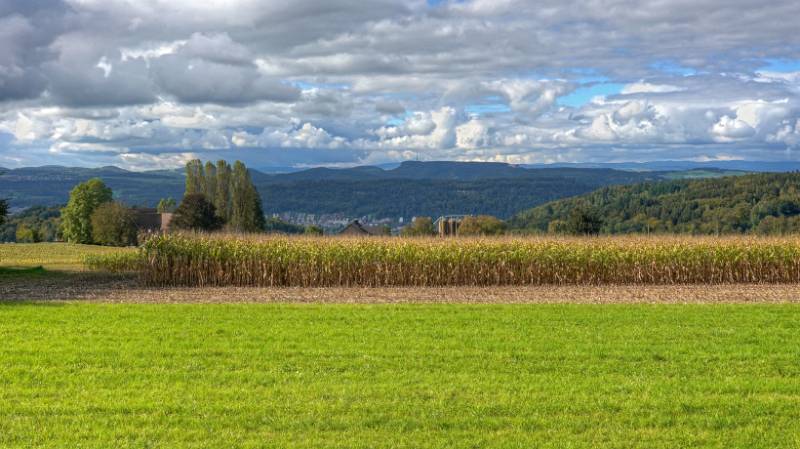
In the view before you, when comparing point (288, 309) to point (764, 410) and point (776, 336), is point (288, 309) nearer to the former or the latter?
point (776, 336)

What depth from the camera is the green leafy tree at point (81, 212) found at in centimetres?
6412

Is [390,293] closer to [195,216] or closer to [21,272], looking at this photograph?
[21,272]

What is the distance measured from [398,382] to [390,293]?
1201cm

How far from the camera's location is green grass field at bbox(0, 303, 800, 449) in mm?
6480

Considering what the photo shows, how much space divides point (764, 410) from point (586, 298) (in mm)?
11454

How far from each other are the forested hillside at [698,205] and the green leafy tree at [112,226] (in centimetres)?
3067

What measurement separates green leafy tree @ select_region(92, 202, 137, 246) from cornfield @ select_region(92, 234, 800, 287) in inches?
1474

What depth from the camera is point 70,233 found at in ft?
213

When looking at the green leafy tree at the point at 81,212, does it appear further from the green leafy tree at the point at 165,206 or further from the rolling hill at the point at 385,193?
the rolling hill at the point at 385,193

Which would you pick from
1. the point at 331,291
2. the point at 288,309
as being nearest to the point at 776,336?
the point at 288,309

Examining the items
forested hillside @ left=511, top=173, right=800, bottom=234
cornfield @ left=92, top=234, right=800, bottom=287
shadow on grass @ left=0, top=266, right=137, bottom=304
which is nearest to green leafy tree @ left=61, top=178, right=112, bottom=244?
forested hillside @ left=511, top=173, right=800, bottom=234

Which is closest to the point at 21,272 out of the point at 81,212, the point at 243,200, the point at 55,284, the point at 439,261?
the point at 55,284

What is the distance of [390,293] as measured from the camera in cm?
2020

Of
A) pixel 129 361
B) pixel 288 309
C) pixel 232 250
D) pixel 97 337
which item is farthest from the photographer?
pixel 232 250
